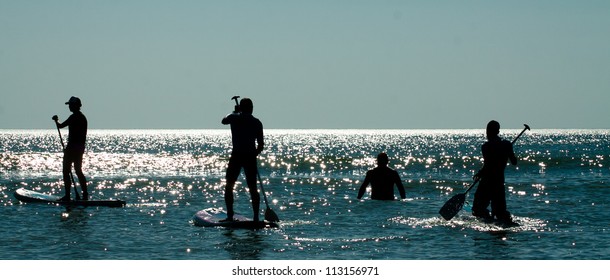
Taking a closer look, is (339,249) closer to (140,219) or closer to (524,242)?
(524,242)

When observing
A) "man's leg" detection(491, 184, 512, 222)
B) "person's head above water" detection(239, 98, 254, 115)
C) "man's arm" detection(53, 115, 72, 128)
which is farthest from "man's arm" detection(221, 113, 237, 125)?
"man's arm" detection(53, 115, 72, 128)

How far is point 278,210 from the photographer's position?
683 inches

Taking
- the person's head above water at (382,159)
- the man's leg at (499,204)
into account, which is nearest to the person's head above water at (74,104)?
the person's head above water at (382,159)

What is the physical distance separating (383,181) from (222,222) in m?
4.94

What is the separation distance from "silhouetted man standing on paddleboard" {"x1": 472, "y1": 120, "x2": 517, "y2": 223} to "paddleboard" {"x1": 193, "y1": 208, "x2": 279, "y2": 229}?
10.8 ft

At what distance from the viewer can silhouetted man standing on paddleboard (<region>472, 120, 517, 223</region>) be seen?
12844 mm

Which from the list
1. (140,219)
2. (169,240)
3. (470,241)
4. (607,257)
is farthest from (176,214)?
(607,257)

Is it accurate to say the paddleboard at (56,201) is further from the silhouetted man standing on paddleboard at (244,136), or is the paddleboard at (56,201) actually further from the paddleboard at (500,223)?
the paddleboard at (500,223)

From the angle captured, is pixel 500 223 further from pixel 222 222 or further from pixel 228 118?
pixel 228 118

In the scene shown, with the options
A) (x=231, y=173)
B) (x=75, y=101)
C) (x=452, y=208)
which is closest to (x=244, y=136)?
(x=231, y=173)

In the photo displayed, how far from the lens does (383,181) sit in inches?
681

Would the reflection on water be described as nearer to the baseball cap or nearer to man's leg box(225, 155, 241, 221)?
man's leg box(225, 155, 241, 221)

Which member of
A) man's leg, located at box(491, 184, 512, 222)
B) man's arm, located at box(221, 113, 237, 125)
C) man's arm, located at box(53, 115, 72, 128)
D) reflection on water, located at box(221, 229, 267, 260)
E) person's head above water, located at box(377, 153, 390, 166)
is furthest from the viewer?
person's head above water, located at box(377, 153, 390, 166)

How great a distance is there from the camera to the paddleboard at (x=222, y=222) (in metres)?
13.2
